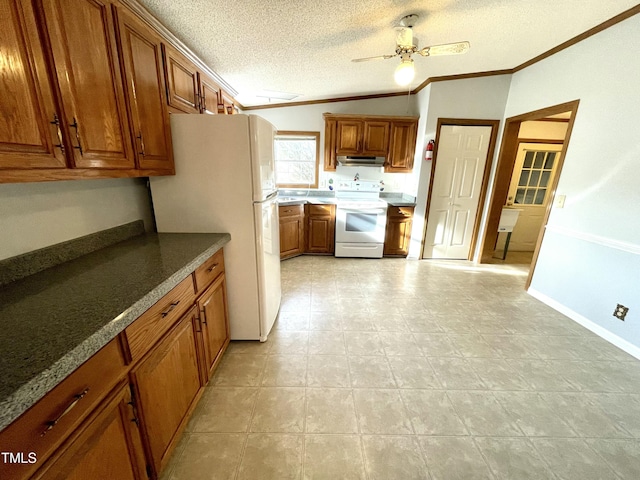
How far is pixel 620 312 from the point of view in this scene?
6.75 ft

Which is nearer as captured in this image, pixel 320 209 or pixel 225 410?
pixel 225 410

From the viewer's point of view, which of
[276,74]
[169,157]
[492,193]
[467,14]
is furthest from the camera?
[492,193]

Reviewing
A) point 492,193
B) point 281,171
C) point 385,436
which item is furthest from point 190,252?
point 492,193

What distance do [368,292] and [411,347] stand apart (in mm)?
938

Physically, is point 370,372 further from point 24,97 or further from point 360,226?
point 360,226

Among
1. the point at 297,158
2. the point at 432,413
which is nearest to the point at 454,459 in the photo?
the point at 432,413

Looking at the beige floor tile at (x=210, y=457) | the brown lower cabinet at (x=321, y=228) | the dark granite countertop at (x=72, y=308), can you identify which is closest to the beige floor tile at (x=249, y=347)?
the beige floor tile at (x=210, y=457)

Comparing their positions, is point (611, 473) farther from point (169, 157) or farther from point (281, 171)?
point (281, 171)

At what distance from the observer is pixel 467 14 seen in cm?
189

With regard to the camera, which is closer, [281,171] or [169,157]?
[169,157]

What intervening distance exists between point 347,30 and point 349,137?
189 centimetres

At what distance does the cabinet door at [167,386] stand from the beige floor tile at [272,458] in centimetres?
36

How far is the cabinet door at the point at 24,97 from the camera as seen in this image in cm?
78

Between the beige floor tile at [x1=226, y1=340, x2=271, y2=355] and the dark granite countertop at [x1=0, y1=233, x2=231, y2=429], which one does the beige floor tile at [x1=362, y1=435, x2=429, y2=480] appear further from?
the dark granite countertop at [x1=0, y1=233, x2=231, y2=429]
